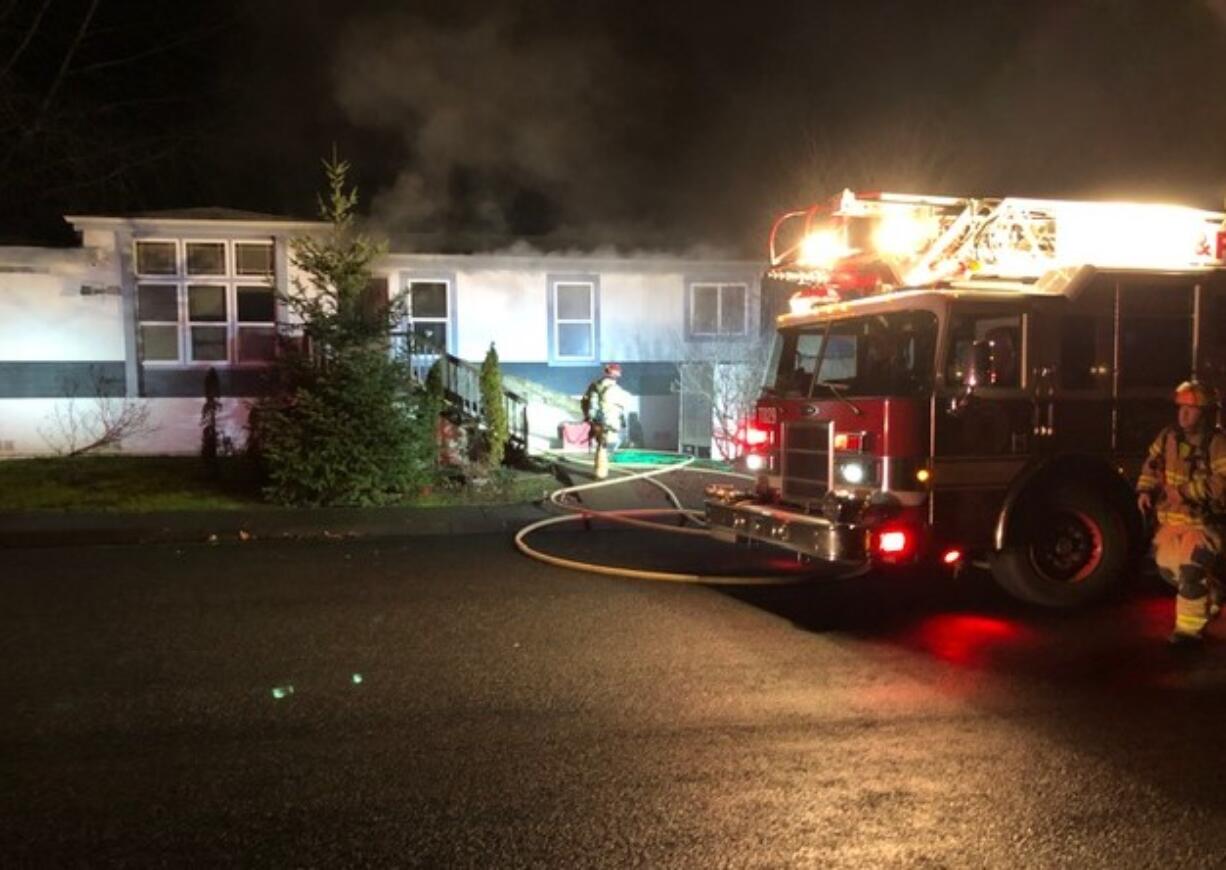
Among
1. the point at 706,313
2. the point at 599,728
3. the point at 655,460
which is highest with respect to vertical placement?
the point at 706,313

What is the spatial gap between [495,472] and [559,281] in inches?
224

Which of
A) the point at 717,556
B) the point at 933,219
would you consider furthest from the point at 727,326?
the point at 933,219

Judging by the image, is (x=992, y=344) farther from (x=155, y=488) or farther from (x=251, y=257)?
(x=251, y=257)

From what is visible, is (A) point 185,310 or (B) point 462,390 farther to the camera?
(A) point 185,310

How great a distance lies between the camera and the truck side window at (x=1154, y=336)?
6.86m

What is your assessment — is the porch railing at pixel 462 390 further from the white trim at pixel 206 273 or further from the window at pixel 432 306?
the white trim at pixel 206 273

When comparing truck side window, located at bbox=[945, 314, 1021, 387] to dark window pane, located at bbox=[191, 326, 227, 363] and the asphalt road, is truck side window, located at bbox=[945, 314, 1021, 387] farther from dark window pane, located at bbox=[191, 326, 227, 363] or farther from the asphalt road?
dark window pane, located at bbox=[191, 326, 227, 363]

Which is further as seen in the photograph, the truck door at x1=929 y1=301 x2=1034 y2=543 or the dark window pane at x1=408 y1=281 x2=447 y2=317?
the dark window pane at x1=408 y1=281 x2=447 y2=317

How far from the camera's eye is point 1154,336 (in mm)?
6930

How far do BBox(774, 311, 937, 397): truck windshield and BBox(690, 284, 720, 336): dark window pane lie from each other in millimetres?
10454

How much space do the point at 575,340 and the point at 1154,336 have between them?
12137 millimetres

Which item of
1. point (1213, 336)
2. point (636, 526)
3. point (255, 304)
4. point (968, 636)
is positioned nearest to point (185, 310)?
point (255, 304)

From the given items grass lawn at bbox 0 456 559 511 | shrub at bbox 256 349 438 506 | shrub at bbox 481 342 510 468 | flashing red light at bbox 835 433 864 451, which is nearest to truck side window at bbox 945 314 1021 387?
flashing red light at bbox 835 433 864 451

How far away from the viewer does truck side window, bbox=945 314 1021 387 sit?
642 cm
